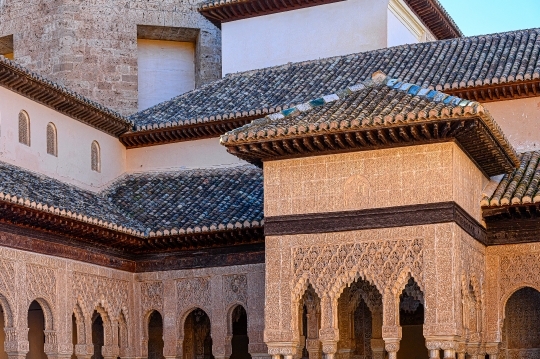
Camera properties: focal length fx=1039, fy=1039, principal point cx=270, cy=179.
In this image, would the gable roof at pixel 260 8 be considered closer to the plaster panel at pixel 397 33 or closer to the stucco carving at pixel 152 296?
the plaster panel at pixel 397 33

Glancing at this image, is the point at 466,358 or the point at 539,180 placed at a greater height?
the point at 539,180

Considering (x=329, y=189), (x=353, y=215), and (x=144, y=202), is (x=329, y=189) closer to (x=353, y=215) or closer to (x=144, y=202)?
(x=353, y=215)

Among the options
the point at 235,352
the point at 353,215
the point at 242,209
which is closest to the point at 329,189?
the point at 353,215

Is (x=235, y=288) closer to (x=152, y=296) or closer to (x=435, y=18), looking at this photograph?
(x=152, y=296)

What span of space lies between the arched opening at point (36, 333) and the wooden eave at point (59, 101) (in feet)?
9.56

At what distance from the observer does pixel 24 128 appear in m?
14.3

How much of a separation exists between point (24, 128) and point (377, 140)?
17.6 ft

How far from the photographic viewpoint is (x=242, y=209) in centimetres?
1430

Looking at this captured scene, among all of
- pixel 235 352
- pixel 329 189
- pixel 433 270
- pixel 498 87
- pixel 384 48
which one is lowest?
pixel 235 352

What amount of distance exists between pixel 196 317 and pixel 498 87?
5.75 meters

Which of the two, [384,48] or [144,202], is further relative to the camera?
[384,48]

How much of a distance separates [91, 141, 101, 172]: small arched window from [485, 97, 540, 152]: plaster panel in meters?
6.06

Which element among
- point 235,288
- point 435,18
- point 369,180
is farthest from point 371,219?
point 435,18

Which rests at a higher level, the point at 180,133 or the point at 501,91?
the point at 501,91
